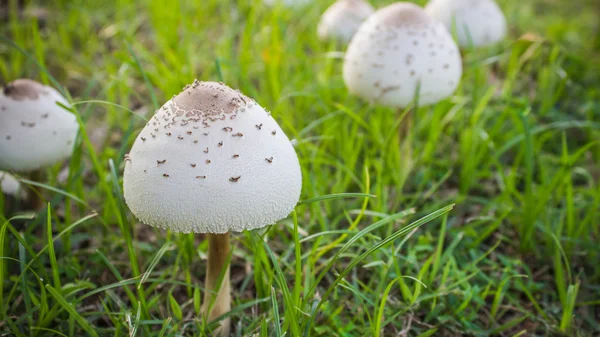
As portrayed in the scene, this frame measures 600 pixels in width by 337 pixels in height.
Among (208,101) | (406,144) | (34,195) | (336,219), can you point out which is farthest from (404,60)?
(34,195)

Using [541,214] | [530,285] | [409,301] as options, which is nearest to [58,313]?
[409,301]

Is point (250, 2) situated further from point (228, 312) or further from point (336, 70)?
point (228, 312)

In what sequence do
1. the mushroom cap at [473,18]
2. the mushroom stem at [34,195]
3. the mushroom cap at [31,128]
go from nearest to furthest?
the mushroom cap at [31,128]
the mushroom stem at [34,195]
the mushroom cap at [473,18]

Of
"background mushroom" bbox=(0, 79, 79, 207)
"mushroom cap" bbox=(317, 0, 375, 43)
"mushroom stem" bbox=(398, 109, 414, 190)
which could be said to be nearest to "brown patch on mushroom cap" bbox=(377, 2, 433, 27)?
"mushroom stem" bbox=(398, 109, 414, 190)

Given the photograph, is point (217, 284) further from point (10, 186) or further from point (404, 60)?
point (404, 60)

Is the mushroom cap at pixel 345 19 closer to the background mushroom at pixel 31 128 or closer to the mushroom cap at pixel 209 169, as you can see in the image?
the background mushroom at pixel 31 128

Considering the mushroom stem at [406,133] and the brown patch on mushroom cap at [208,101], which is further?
the mushroom stem at [406,133]

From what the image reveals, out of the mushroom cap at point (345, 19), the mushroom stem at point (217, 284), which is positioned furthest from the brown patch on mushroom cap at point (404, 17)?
the mushroom stem at point (217, 284)
